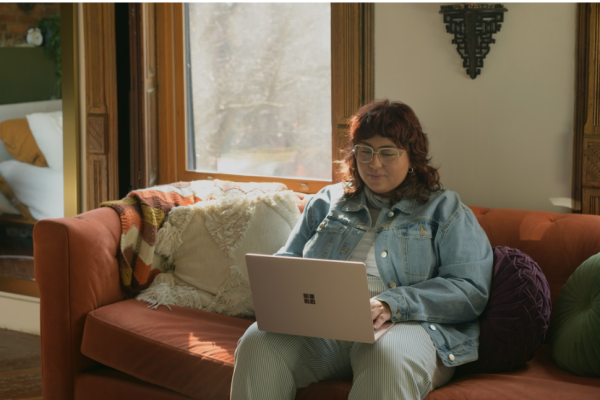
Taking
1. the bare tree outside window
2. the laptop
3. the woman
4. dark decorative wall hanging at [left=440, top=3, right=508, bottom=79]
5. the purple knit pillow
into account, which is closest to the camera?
the laptop

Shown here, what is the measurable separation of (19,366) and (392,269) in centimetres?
190

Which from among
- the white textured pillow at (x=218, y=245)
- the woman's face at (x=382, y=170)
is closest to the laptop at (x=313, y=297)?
the woman's face at (x=382, y=170)

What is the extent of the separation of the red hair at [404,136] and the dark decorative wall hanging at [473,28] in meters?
0.53

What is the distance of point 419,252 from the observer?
6.84 ft

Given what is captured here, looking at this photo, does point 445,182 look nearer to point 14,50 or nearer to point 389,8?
point 389,8

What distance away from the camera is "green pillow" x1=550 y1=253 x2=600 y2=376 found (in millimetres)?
1883

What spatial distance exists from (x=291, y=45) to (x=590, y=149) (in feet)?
4.60

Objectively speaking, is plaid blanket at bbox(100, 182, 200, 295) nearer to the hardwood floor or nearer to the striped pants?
the hardwood floor

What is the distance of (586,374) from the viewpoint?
6.27 ft

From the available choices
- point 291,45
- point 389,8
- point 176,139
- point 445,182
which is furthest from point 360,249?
point 176,139

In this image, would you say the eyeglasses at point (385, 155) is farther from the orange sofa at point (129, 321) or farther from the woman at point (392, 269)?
the orange sofa at point (129, 321)

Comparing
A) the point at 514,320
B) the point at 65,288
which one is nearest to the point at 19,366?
the point at 65,288

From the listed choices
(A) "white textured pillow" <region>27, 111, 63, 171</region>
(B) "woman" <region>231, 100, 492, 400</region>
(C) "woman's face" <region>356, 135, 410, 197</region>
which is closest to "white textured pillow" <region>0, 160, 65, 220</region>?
(A) "white textured pillow" <region>27, 111, 63, 171</region>

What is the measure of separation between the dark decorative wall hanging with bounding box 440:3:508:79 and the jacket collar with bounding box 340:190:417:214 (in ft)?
2.34
